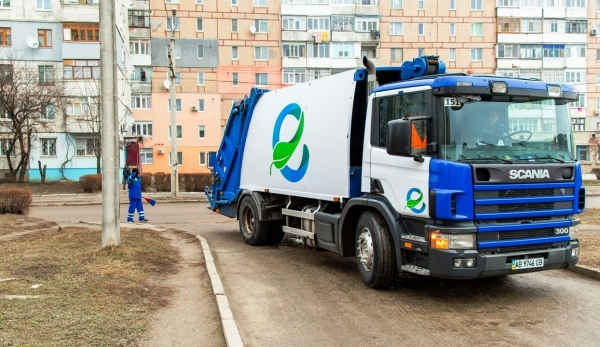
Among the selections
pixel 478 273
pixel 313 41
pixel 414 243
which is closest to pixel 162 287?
pixel 414 243

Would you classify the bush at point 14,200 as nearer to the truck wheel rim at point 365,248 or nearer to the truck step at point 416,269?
the truck wheel rim at point 365,248

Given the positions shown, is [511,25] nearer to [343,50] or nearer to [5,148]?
[343,50]

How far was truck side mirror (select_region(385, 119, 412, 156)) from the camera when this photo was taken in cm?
651

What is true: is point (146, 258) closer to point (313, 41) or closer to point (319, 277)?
point (319, 277)

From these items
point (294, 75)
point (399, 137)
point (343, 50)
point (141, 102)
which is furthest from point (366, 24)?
point (399, 137)

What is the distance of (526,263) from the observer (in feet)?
21.2

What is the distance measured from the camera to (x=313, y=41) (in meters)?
52.6

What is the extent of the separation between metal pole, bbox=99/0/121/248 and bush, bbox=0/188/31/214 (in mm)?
8460

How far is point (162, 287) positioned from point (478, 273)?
4030mm

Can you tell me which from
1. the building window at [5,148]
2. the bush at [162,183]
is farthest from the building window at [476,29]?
the building window at [5,148]

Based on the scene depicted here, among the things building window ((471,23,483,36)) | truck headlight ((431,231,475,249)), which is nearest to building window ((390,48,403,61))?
building window ((471,23,483,36))

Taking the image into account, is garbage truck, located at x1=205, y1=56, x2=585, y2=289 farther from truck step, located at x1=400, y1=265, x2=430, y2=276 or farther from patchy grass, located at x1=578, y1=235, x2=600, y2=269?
patchy grass, located at x1=578, y1=235, x2=600, y2=269

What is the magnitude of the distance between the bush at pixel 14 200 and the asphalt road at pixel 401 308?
912cm

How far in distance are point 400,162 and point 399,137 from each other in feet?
1.40
